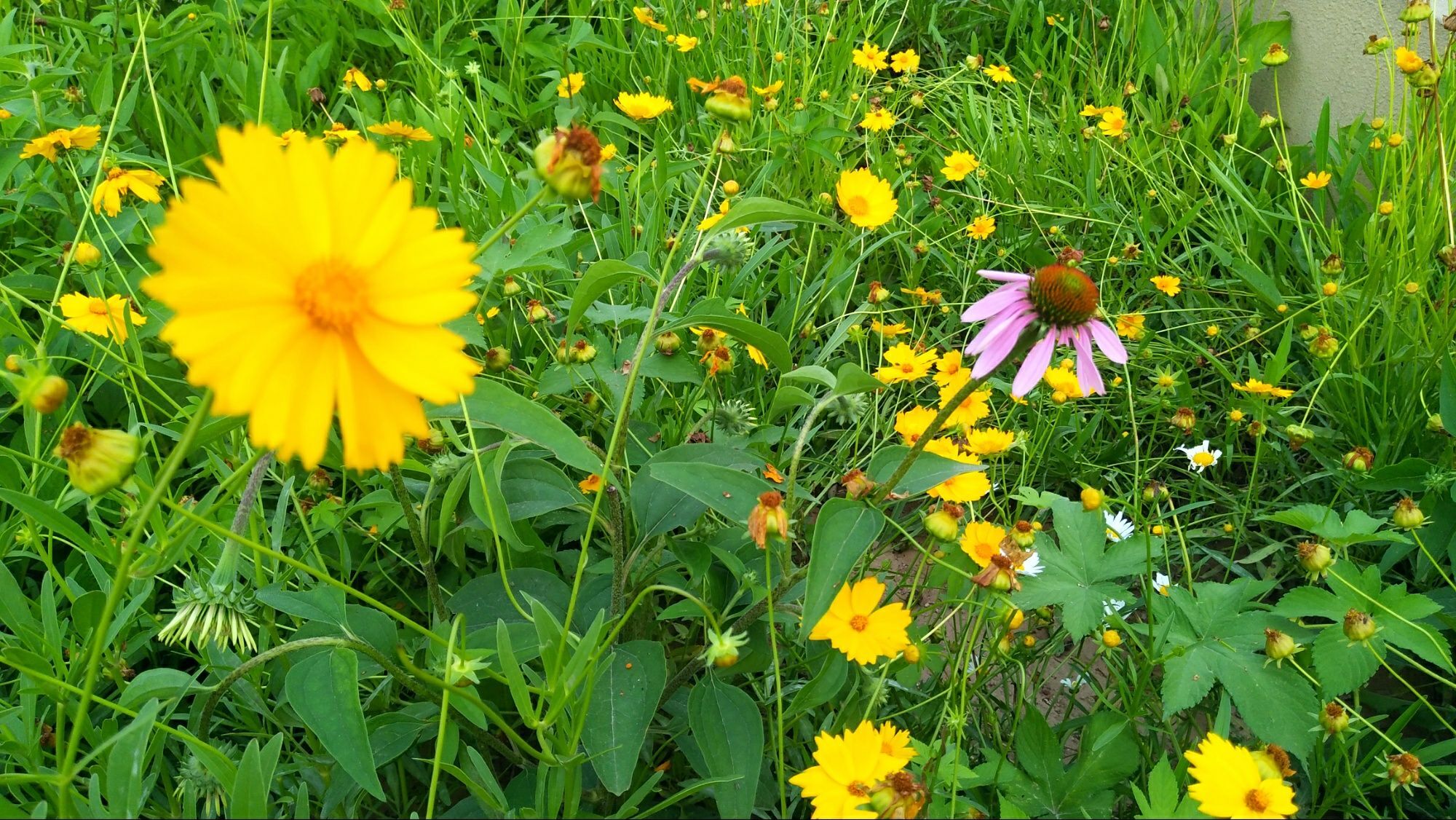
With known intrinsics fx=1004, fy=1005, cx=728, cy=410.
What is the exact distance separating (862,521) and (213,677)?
72cm

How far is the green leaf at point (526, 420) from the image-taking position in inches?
31.8

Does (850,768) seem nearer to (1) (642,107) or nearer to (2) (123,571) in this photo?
(2) (123,571)

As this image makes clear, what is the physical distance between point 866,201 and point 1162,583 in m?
0.71

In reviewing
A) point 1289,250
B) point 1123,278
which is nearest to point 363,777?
point 1123,278

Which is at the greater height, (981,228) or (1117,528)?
(981,228)

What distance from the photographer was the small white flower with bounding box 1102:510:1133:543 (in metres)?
1.26

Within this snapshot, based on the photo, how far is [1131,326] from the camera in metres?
1.60

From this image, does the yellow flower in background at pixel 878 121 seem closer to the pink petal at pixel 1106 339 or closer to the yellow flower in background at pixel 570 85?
the yellow flower in background at pixel 570 85

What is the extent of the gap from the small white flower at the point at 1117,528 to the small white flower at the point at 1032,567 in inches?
7.0

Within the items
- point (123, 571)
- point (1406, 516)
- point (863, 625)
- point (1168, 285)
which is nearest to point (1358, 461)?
point (1406, 516)

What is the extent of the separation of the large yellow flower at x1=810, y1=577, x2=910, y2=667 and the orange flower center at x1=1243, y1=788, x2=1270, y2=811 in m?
0.28

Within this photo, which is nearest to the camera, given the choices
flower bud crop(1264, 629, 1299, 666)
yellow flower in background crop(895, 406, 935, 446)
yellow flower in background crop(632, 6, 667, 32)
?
flower bud crop(1264, 629, 1299, 666)

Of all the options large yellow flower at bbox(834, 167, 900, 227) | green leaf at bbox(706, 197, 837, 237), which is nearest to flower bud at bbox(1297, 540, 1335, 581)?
green leaf at bbox(706, 197, 837, 237)

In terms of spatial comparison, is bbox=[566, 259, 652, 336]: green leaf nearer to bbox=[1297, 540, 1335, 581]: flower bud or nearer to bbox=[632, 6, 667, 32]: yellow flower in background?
bbox=[1297, 540, 1335, 581]: flower bud
